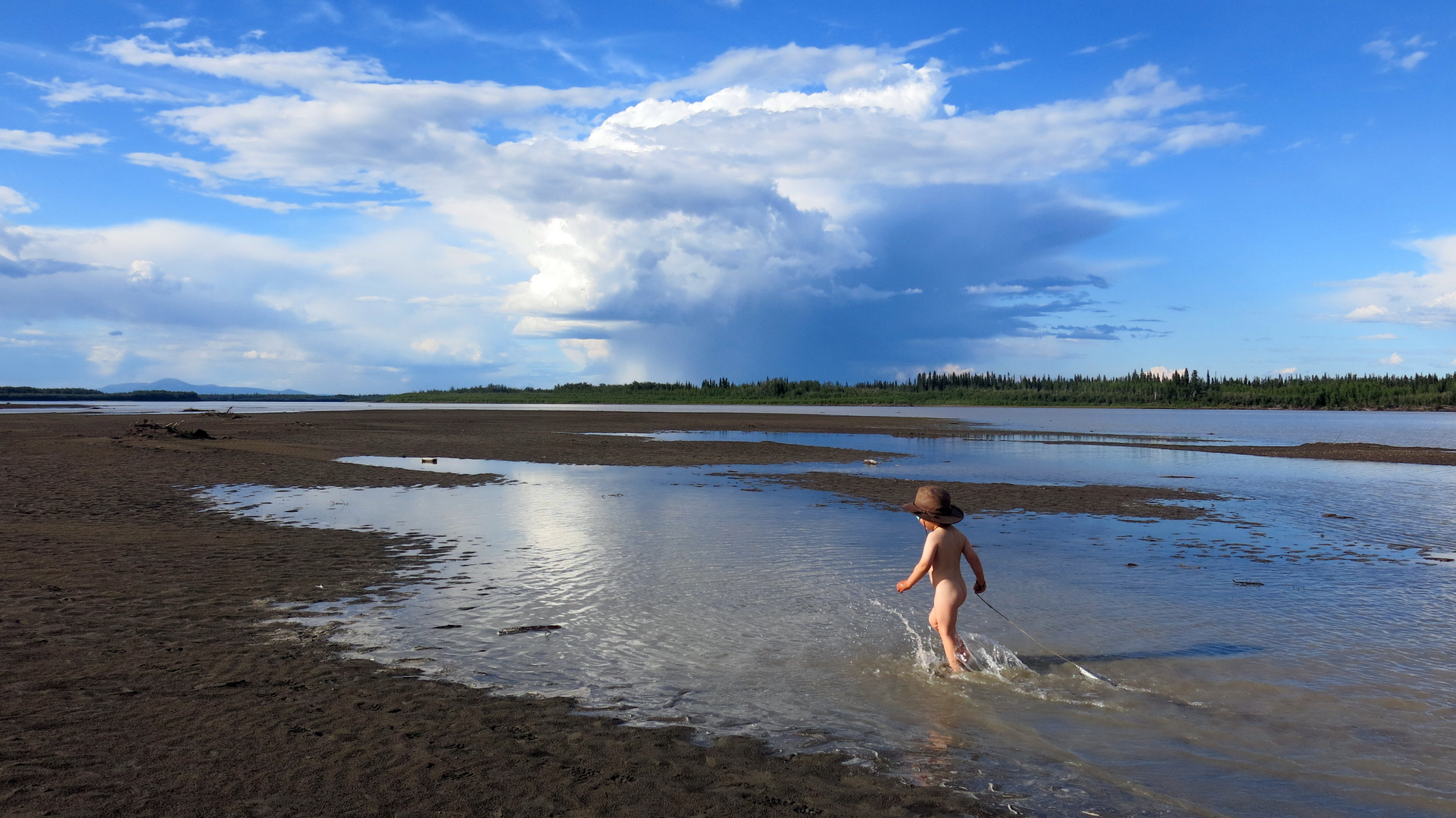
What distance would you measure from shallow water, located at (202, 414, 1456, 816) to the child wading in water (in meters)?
0.42

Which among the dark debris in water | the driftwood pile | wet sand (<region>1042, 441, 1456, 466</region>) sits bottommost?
the dark debris in water

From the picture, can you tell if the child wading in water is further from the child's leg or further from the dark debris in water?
the dark debris in water

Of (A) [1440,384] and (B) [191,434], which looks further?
(A) [1440,384]

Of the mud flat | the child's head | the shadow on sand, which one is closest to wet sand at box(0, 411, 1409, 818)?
the mud flat

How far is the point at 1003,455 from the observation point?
38000mm

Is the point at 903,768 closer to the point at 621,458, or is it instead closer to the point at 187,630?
the point at 187,630

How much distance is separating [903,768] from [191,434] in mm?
39376

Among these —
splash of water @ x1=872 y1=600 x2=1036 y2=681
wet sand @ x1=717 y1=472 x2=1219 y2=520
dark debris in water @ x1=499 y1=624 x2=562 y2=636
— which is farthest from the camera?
wet sand @ x1=717 y1=472 x2=1219 y2=520

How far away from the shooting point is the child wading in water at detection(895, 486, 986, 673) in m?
8.23

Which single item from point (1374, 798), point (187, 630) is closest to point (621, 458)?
point (187, 630)

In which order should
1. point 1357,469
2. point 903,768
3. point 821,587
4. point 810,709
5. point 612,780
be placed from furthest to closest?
point 1357,469 → point 821,587 → point 810,709 → point 903,768 → point 612,780

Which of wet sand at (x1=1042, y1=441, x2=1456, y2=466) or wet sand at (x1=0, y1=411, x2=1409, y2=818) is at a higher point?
wet sand at (x1=1042, y1=441, x2=1456, y2=466)

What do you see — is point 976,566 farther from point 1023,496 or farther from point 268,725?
point 1023,496

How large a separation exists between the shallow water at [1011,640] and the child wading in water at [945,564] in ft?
1.38
